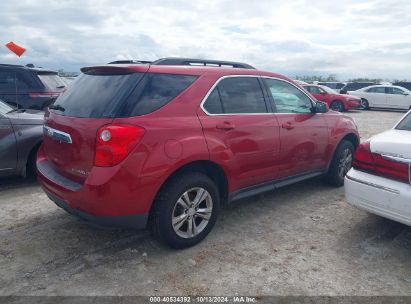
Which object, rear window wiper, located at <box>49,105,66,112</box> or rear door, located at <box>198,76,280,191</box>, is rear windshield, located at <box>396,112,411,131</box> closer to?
rear door, located at <box>198,76,280,191</box>

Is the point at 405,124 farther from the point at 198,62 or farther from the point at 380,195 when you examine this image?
the point at 198,62

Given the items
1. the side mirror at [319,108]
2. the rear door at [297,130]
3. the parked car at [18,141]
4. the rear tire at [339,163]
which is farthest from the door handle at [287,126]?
the parked car at [18,141]

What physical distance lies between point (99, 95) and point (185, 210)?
4.36ft

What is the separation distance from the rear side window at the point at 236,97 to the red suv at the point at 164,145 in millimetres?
12

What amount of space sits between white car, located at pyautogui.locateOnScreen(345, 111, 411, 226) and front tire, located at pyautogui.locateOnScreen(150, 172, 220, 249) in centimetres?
143

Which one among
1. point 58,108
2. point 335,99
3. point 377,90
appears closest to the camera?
point 58,108

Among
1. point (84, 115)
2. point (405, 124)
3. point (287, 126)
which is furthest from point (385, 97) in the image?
point (84, 115)

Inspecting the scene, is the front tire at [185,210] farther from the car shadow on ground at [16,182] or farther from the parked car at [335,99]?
the parked car at [335,99]

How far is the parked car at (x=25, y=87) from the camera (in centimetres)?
796

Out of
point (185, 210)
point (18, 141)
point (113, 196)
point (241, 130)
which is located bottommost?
point (185, 210)

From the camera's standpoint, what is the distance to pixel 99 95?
317 centimetres

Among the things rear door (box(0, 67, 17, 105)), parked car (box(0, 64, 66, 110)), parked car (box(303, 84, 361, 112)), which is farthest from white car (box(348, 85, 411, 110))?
rear door (box(0, 67, 17, 105))

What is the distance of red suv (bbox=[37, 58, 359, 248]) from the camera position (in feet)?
9.53

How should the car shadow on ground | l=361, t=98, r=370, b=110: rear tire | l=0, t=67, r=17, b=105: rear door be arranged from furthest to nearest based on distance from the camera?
l=361, t=98, r=370, b=110: rear tire, l=0, t=67, r=17, b=105: rear door, the car shadow on ground
